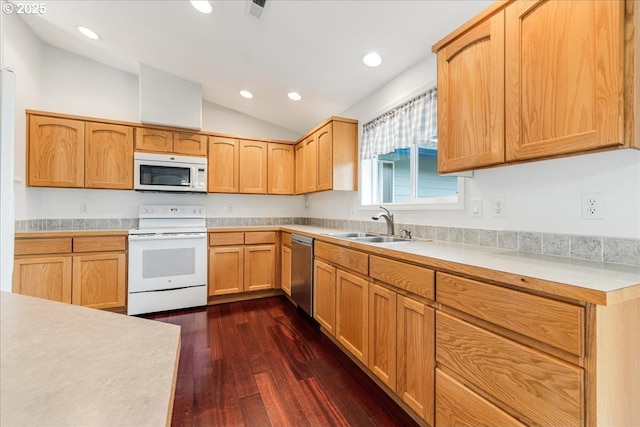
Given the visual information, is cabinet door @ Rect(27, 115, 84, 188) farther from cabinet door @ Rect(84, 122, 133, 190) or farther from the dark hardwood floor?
the dark hardwood floor

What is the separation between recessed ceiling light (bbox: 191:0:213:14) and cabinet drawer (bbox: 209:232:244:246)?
7.40 feet

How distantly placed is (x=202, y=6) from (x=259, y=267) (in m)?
2.74

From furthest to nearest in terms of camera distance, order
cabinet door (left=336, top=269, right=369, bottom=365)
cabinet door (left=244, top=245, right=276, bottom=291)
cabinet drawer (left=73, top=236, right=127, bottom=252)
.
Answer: cabinet door (left=244, top=245, right=276, bottom=291) → cabinet drawer (left=73, top=236, right=127, bottom=252) → cabinet door (left=336, top=269, right=369, bottom=365)

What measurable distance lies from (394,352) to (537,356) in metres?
0.81

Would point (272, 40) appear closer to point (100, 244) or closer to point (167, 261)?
point (167, 261)

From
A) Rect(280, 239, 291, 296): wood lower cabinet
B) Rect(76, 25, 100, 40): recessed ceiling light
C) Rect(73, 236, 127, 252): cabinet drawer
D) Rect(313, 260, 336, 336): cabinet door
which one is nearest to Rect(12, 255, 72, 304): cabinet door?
Rect(73, 236, 127, 252): cabinet drawer

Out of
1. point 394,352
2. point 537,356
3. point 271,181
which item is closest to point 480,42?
point 537,356

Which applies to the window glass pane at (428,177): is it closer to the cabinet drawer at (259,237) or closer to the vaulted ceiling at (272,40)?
the vaulted ceiling at (272,40)

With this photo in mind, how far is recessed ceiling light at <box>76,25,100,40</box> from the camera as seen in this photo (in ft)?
9.50

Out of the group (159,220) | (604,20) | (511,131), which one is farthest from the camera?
(159,220)

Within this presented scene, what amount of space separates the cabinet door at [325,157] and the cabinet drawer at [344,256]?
0.85 metres

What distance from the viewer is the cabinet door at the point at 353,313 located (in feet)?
6.31

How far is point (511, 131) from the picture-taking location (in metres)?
1.30

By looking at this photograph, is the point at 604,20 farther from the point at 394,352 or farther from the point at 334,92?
the point at 334,92
